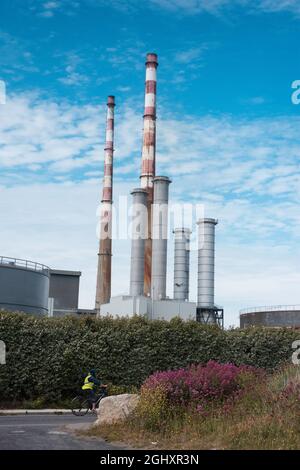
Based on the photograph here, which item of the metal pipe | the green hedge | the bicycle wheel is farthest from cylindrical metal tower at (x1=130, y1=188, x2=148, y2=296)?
the bicycle wheel

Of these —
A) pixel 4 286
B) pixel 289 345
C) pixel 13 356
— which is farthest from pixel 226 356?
pixel 4 286

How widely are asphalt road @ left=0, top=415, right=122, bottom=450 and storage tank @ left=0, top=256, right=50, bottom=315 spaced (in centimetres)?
1701

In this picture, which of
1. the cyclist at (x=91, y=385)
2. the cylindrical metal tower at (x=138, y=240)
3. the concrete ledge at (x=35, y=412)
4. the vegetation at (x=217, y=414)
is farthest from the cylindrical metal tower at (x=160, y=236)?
the vegetation at (x=217, y=414)

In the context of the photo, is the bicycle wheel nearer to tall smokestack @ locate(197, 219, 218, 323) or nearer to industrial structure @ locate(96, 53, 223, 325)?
industrial structure @ locate(96, 53, 223, 325)

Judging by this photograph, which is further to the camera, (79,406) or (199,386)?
(79,406)

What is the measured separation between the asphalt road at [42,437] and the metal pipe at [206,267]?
30.3 metres

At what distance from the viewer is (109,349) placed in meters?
28.6

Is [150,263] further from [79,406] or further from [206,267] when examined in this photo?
[79,406]

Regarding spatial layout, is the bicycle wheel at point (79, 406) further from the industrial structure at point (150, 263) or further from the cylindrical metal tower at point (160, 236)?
the cylindrical metal tower at point (160, 236)

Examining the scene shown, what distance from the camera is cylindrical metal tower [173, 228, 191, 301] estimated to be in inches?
2045

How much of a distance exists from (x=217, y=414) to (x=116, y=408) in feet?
10.6


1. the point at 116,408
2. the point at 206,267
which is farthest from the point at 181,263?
the point at 116,408

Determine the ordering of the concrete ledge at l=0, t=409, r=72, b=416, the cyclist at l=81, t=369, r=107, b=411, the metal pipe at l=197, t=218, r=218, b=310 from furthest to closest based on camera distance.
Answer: the metal pipe at l=197, t=218, r=218, b=310
the concrete ledge at l=0, t=409, r=72, b=416
the cyclist at l=81, t=369, r=107, b=411
